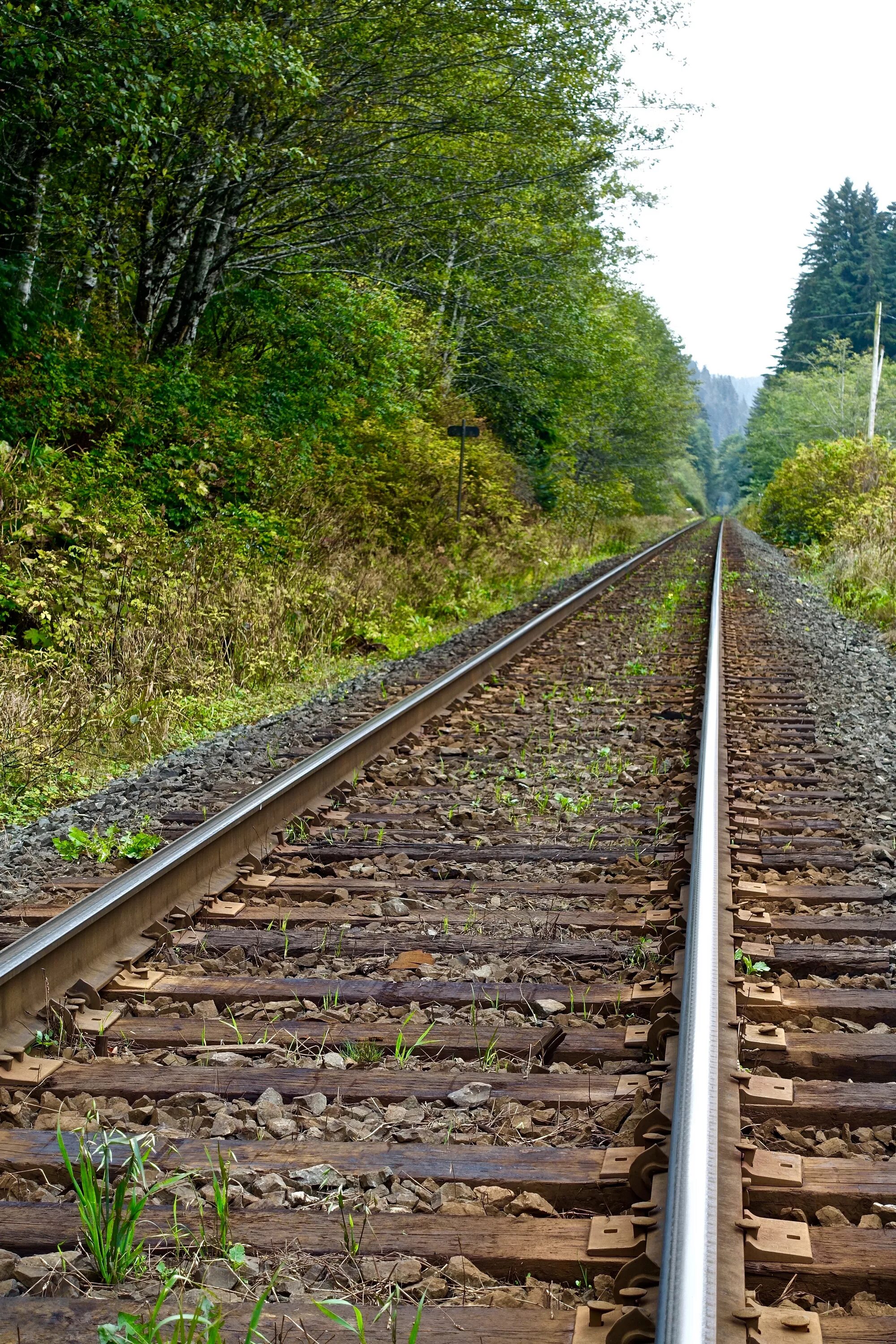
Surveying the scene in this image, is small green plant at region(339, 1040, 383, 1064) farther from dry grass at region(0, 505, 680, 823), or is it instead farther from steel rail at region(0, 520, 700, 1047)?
dry grass at region(0, 505, 680, 823)

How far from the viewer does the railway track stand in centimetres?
202

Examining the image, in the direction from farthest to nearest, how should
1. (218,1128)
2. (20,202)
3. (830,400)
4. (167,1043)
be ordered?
(830,400), (20,202), (167,1043), (218,1128)

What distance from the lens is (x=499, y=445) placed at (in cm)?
2383

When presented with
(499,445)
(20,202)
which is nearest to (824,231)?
(499,445)

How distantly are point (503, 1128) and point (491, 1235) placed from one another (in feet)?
1.41

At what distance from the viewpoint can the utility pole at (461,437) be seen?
14.9 m

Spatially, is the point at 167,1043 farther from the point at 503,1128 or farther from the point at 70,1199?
the point at 503,1128

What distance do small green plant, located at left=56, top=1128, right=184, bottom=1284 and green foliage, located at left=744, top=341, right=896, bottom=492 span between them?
140 feet

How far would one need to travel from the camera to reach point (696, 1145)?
2221mm

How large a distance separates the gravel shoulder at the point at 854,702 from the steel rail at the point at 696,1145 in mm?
1293

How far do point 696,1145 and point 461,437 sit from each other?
1454cm

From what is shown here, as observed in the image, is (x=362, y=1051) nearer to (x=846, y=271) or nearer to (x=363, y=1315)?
(x=363, y=1315)

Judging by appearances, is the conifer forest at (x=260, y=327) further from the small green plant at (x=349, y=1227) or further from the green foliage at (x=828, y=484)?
the green foliage at (x=828, y=484)

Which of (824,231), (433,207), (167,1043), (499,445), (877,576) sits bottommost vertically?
(167,1043)
